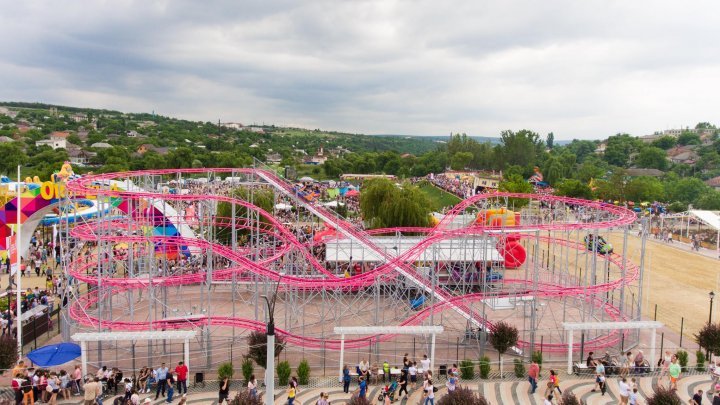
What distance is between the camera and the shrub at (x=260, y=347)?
18672 mm

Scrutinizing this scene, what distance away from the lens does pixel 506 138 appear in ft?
424

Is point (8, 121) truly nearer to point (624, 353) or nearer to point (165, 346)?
point (165, 346)

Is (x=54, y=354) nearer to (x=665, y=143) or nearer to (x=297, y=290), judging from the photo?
(x=297, y=290)

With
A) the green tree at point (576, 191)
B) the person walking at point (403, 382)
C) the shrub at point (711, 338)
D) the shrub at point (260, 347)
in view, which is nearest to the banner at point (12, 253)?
the shrub at point (260, 347)

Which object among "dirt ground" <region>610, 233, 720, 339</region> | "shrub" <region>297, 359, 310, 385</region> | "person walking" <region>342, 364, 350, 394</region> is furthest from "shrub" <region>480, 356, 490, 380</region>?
"dirt ground" <region>610, 233, 720, 339</region>

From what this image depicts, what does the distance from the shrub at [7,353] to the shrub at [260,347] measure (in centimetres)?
832

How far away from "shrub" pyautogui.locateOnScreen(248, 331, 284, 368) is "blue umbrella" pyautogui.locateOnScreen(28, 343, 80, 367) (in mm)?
6129

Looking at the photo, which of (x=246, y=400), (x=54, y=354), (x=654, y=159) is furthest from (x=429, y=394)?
(x=654, y=159)

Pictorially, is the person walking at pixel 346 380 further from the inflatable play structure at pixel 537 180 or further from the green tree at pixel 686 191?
the inflatable play structure at pixel 537 180

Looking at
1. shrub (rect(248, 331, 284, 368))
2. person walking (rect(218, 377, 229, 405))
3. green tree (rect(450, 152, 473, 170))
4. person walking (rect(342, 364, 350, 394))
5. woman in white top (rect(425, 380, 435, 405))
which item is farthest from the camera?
green tree (rect(450, 152, 473, 170))

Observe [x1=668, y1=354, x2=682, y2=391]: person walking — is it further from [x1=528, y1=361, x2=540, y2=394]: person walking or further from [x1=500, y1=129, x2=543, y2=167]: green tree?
[x1=500, y1=129, x2=543, y2=167]: green tree

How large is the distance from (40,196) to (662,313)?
33072 millimetres

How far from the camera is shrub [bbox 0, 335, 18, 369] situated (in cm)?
1806

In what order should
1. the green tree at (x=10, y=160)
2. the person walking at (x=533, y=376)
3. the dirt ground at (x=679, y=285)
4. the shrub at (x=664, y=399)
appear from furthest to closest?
the green tree at (x=10, y=160), the dirt ground at (x=679, y=285), the person walking at (x=533, y=376), the shrub at (x=664, y=399)
